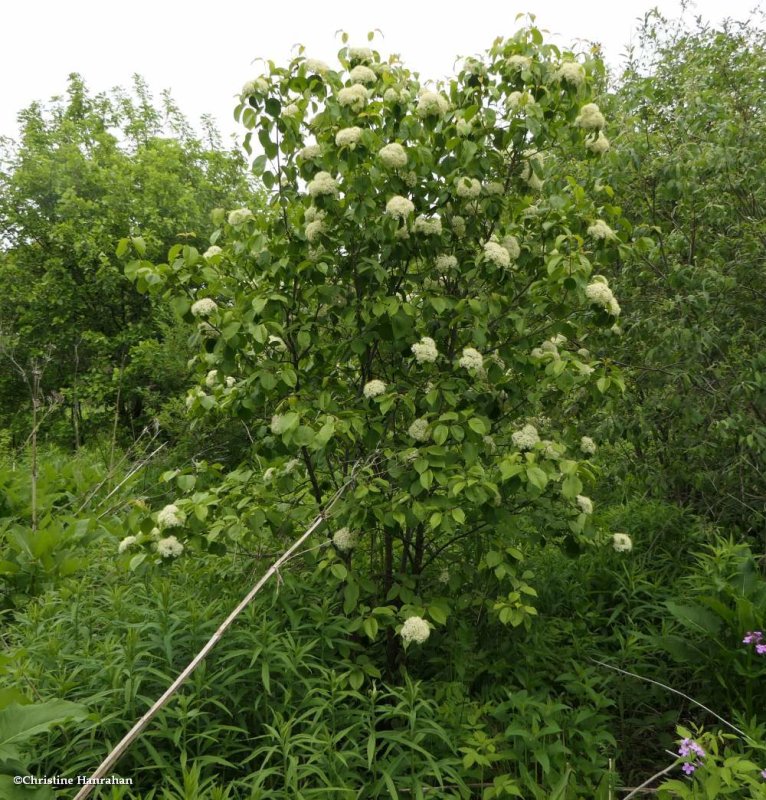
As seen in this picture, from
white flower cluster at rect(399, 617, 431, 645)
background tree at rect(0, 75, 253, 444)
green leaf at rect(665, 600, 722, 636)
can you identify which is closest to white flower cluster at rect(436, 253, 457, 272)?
white flower cluster at rect(399, 617, 431, 645)

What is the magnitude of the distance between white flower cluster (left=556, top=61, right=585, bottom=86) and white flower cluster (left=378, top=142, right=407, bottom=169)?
0.78 m

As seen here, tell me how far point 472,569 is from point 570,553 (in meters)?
0.49

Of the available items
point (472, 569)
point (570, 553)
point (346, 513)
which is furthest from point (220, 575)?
point (570, 553)

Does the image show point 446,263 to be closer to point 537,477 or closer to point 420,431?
point 420,431

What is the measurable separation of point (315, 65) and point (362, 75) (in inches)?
8.7

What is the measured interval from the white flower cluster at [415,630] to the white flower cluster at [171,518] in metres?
1.01

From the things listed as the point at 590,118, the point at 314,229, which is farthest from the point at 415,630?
the point at 590,118

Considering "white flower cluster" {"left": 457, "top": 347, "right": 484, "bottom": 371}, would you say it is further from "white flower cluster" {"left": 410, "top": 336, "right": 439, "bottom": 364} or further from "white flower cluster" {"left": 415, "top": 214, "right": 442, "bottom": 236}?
"white flower cluster" {"left": 415, "top": 214, "right": 442, "bottom": 236}

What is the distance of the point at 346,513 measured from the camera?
2.76 meters

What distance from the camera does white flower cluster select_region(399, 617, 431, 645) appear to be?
95.5 inches

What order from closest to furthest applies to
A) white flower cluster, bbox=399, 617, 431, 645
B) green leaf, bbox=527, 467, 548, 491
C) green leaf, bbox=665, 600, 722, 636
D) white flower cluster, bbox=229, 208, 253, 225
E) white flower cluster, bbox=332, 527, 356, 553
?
green leaf, bbox=527, 467, 548, 491
white flower cluster, bbox=399, 617, 431, 645
white flower cluster, bbox=332, 527, 356, 553
white flower cluster, bbox=229, 208, 253, 225
green leaf, bbox=665, 600, 722, 636

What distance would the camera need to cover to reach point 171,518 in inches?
98.1

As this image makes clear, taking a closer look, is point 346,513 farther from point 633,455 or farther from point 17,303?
point 17,303

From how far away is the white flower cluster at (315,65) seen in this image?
8.82 feet
